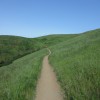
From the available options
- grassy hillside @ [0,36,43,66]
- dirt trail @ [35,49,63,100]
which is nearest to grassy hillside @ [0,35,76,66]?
grassy hillside @ [0,36,43,66]

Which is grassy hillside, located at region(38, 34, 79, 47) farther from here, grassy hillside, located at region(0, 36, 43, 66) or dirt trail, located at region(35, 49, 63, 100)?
dirt trail, located at region(35, 49, 63, 100)

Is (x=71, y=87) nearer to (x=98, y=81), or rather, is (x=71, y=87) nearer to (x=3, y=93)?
(x=98, y=81)

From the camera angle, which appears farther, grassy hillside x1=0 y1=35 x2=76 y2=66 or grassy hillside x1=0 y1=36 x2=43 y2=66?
grassy hillside x1=0 y1=35 x2=76 y2=66

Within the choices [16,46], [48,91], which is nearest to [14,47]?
[16,46]

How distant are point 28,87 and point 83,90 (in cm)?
425

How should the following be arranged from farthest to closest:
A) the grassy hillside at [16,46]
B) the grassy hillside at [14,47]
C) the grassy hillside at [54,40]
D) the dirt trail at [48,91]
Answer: the grassy hillside at [54,40] < the grassy hillside at [16,46] < the grassy hillside at [14,47] < the dirt trail at [48,91]

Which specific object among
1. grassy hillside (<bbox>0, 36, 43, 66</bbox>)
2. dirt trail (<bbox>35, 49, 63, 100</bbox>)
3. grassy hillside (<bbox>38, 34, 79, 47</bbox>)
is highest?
dirt trail (<bbox>35, 49, 63, 100</bbox>)

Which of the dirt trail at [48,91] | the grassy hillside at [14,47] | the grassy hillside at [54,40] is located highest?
the dirt trail at [48,91]

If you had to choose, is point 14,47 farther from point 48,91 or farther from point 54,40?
point 48,91

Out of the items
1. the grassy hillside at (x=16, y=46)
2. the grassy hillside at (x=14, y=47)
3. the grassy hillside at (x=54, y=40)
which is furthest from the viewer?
the grassy hillside at (x=54, y=40)

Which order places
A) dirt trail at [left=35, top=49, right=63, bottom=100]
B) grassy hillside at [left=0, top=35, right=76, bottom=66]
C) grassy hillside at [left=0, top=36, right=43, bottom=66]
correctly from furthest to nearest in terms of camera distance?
grassy hillside at [left=0, top=35, right=76, bottom=66] < grassy hillside at [left=0, top=36, right=43, bottom=66] < dirt trail at [left=35, top=49, right=63, bottom=100]

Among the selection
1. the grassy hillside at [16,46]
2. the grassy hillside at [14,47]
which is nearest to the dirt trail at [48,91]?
the grassy hillside at [16,46]

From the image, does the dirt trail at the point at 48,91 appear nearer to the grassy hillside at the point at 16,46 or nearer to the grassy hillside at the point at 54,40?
the grassy hillside at the point at 16,46

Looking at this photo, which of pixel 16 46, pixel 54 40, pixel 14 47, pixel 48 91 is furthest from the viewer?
pixel 54 40
